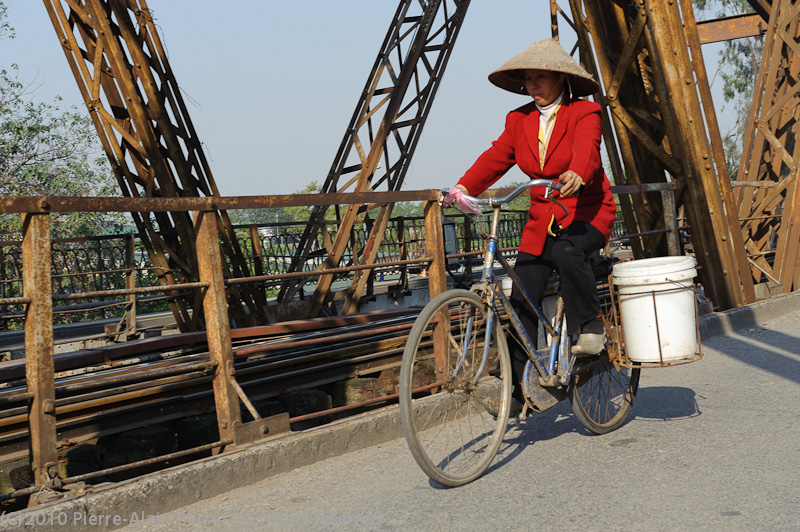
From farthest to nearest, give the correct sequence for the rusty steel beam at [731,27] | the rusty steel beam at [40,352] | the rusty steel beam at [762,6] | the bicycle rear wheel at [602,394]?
the rusty steel beam at [731,27] < the rusty steel beam at [762,6] < the bicycle rear wheel at [602,394] < the rusty steel beam at [40,352]

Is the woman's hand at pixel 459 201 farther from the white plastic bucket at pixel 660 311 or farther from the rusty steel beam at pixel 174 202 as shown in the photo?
the white plastic bucket at pixel 660 311

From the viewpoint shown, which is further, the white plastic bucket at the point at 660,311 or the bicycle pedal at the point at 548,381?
the white plastic bucket at the point at 660,311

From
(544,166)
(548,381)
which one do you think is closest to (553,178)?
(544,166)

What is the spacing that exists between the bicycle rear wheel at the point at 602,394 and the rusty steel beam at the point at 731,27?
955cm

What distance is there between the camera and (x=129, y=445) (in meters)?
5.52

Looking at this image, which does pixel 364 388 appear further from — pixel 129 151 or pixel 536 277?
pixel 129 151

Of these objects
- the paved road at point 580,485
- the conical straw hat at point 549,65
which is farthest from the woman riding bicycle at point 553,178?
the paved road at point 580,485

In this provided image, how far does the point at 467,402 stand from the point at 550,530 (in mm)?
1001

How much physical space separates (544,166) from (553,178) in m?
0.09

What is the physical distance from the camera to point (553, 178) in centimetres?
466

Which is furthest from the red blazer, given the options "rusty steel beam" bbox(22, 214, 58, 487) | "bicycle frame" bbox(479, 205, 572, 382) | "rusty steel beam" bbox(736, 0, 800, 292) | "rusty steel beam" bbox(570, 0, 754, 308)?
"rusty steel beam" bbox(736, 0, 800, 292)

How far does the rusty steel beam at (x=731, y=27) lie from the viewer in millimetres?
12953

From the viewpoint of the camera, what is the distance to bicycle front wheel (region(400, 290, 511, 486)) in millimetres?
3814

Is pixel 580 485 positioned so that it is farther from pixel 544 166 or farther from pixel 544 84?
pixel 544 84
